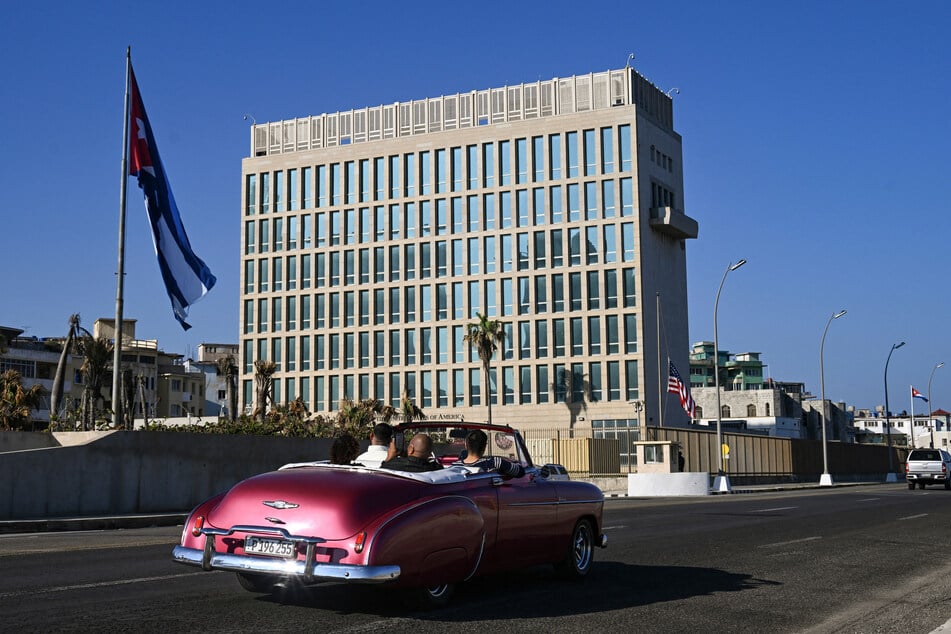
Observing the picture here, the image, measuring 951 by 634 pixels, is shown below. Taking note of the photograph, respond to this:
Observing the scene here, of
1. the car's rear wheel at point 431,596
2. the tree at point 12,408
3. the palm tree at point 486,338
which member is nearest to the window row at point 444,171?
the palm tree at point 486,338

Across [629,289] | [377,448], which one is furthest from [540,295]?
[377,448]

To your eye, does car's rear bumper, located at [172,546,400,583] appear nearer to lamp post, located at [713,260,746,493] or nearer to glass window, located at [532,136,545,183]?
lamp post, located at [713,260,746,493]

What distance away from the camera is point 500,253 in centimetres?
8344

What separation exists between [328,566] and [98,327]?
11225cm

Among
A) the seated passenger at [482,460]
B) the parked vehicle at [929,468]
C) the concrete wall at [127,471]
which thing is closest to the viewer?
the seated passenger at [482,460]

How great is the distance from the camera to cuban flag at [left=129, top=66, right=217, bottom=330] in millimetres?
27547

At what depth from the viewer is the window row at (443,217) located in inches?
3174

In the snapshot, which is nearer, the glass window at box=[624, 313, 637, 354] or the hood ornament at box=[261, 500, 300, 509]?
the hood ornament at box=[261, 500, 300, 509]

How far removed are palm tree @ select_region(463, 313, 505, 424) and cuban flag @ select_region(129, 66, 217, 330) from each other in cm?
5025

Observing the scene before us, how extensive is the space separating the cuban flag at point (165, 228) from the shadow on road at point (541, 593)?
19.0m

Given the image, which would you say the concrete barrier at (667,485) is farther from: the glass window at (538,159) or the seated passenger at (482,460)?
the glass window at (538,159)

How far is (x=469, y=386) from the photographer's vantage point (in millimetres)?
83375

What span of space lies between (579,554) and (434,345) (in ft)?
247

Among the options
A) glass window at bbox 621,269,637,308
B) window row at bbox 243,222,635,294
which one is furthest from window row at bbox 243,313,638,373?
window row at bbox 243,222,635,294
